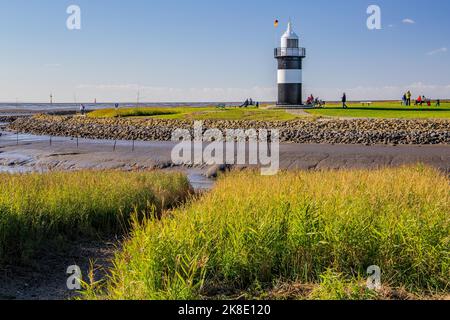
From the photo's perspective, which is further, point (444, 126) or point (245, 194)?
point (444, 126)

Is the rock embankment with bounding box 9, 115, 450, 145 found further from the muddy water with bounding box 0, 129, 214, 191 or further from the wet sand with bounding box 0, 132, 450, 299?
the muddy water with bounding box 0, 129, 214, 191

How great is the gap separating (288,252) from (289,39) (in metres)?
47.2

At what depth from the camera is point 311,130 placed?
3322 cm

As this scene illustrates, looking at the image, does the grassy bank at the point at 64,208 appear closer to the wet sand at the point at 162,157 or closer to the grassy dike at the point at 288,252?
the grassy dike at the point at 288,252

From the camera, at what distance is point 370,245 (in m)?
7.78

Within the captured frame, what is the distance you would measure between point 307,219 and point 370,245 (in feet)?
3.23

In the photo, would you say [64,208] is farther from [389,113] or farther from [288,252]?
[389,113]

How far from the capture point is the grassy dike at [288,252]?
687cm

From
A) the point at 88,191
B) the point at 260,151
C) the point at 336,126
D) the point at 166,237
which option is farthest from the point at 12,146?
the point at 166,237

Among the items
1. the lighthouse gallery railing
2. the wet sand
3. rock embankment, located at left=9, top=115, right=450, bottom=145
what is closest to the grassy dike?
the wet sand

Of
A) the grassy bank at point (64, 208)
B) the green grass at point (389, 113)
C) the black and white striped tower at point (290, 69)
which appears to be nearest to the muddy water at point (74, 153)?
the grassy bank at point (64, 208)

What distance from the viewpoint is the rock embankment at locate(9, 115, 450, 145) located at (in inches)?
1171

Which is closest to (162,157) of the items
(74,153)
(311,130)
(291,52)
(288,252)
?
(74,153)
